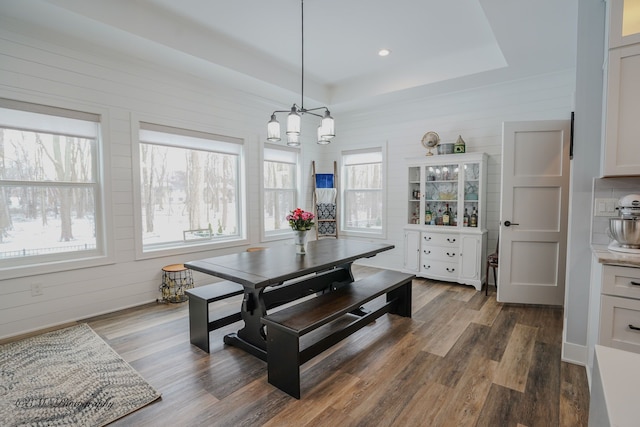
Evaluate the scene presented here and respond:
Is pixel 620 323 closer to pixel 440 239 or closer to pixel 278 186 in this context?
pixel 440 239

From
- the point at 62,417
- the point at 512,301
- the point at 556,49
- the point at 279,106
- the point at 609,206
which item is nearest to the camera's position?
the point at 62,417

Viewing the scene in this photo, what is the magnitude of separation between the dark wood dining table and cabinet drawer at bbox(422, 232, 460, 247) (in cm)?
158

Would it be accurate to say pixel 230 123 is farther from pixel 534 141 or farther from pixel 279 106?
pixel 534 141

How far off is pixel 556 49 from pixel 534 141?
0.97 metres

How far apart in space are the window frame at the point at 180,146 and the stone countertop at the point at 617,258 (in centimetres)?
406

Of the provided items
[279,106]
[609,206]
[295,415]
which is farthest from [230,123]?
[609,206]

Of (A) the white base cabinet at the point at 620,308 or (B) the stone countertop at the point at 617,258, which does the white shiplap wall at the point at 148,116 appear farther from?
(A) the white base cabinet at the point at 620,308

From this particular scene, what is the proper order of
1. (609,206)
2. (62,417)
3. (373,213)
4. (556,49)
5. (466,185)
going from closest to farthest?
(62,417) → (609,206) → (556,49) → (466,185) → (373,213)

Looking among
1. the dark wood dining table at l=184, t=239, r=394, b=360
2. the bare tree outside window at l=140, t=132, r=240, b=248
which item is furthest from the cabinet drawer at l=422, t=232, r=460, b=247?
the bare tree outside window at l=140, t=132, r=240, b=248

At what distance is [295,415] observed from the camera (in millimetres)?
1945

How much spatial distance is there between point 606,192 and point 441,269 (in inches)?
100

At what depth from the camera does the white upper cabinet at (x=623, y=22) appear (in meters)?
2.05

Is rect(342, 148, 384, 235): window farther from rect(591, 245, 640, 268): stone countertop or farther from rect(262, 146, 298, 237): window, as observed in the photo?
rect(591, 245, 640, 268): stone countertop

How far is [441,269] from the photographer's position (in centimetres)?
470
